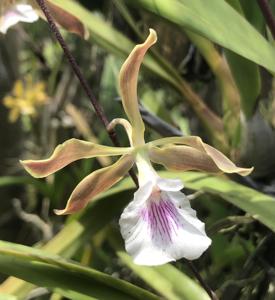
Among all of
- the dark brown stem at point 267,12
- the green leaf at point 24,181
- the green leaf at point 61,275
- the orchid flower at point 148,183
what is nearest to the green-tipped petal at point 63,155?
the orchid flower at point 148,183

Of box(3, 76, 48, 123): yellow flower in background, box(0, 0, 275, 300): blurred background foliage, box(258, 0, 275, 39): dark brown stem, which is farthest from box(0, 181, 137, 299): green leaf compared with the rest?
box(3, 76, 48, 123): yellow flower in background

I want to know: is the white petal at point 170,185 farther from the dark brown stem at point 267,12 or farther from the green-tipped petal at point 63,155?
the dark brown stem at point 267,12

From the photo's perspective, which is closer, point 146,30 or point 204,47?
point 204,47

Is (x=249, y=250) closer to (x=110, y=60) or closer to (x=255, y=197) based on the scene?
(x=255, y=197)

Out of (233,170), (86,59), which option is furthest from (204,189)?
(86,59)

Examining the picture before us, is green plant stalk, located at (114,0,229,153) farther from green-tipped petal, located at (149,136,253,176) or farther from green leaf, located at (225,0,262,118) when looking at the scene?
green-tipped petal, located at (149,136,253,176)

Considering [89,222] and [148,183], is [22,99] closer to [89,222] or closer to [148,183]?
[89,222]

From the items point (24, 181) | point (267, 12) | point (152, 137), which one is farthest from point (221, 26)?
point (24, 181)
